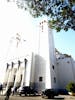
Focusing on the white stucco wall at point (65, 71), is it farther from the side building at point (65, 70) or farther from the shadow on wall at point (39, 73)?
the shadow on wall at point (39, 73)

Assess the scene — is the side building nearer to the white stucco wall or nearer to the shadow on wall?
the white stucco wall

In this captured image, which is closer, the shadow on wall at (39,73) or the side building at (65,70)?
the shadow on wall at (39,73)

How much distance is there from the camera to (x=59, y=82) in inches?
1412

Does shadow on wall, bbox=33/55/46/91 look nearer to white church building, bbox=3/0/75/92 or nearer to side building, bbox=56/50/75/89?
white church building, bbox=3/0/75/92

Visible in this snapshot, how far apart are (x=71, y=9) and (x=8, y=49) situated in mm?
35981

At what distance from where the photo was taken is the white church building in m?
33.3

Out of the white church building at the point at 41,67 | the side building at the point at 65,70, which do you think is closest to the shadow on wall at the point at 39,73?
the white church building at the point at 41,67

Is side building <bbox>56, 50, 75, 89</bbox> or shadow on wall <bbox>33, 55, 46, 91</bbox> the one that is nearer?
shadow on wall <bbox>33, 55, 46, 91</bbox>

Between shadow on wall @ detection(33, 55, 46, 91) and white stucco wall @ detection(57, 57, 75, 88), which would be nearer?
shadow on wall @ detection(33, 55, 46, 91)

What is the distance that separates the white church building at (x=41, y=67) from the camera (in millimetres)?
33344

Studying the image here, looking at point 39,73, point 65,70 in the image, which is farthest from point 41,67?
point 65,70

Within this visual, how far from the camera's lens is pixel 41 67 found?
115 ft

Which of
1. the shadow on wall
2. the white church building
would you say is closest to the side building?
the white church building

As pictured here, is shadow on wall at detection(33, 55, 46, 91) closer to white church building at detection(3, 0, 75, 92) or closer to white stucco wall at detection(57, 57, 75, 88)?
white church building at detection(3, 0, 75, 92)
